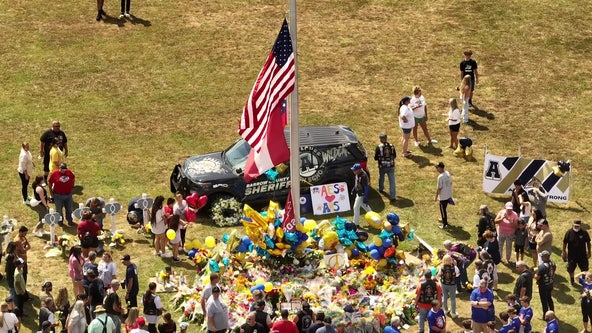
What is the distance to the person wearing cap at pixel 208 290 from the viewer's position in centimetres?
2328

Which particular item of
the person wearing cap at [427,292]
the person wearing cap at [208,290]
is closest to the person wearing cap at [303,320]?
the person wearing cap at [208,290]

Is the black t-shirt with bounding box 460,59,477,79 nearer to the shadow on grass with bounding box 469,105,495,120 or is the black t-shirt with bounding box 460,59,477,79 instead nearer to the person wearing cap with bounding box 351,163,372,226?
the shadow on grass with bounding box 469,105,495,120

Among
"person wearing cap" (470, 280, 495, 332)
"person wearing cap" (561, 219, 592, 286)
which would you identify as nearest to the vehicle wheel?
"person wearing cap" (470, 280, 495, 332)

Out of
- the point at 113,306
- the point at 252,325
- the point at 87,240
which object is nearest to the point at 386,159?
the point at 87,240

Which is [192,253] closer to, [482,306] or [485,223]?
[485,223]

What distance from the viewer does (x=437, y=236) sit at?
2883 cm

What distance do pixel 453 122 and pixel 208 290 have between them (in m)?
12.5

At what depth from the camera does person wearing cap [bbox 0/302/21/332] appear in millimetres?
22156

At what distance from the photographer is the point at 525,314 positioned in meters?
23.0

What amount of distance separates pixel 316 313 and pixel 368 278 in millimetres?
2632

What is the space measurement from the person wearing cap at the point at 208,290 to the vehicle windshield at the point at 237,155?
20.9ft

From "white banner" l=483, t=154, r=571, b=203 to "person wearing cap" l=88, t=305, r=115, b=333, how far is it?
13.1 metres

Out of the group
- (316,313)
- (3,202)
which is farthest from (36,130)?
(316,313)

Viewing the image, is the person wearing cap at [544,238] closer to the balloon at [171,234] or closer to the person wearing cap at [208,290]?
the person wearing cap at [208,290]
